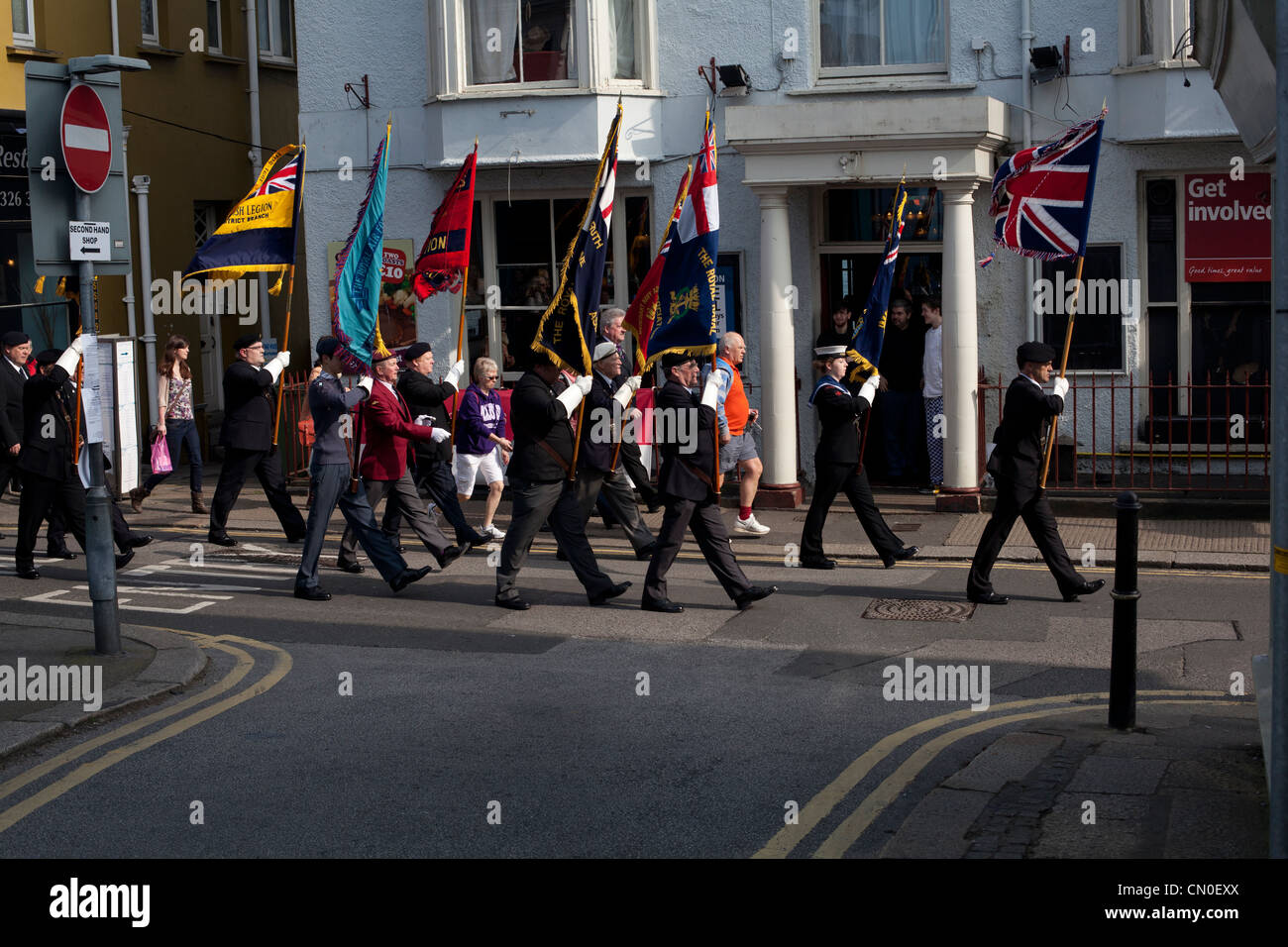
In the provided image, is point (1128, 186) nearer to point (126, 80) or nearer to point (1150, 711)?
point (1150, 711)

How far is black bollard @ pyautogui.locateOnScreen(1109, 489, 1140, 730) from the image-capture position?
775 centimetres

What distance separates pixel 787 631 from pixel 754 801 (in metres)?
3.75

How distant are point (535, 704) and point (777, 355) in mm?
7757

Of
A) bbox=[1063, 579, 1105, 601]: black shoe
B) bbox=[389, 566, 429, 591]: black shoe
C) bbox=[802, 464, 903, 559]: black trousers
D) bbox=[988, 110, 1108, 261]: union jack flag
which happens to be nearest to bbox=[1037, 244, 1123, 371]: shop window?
bbox=[988, 110, 1108, 261]: union jack flag

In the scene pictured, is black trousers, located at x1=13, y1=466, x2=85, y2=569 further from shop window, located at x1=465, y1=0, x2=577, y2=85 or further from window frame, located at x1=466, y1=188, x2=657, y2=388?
shop window, located at x1=465, y1=0, x2=577, y2=85

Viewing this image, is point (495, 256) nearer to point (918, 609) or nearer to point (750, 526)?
point (750, 526)

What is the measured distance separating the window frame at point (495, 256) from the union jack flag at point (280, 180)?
3.82 m

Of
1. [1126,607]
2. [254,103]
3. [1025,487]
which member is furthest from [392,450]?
[254,103]

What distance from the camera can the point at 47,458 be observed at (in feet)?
42.5

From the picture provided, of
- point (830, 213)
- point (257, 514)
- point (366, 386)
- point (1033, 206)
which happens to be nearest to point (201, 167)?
point (257, 514)

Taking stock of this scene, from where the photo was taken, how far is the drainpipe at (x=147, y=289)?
20812 mm

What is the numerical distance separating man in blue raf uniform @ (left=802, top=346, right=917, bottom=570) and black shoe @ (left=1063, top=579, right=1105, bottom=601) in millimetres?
1865

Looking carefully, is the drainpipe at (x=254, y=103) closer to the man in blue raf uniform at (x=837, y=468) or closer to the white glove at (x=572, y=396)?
the man in blue raf uniform at (x=837, y=468)

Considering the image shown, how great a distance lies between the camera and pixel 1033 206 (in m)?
12.8
